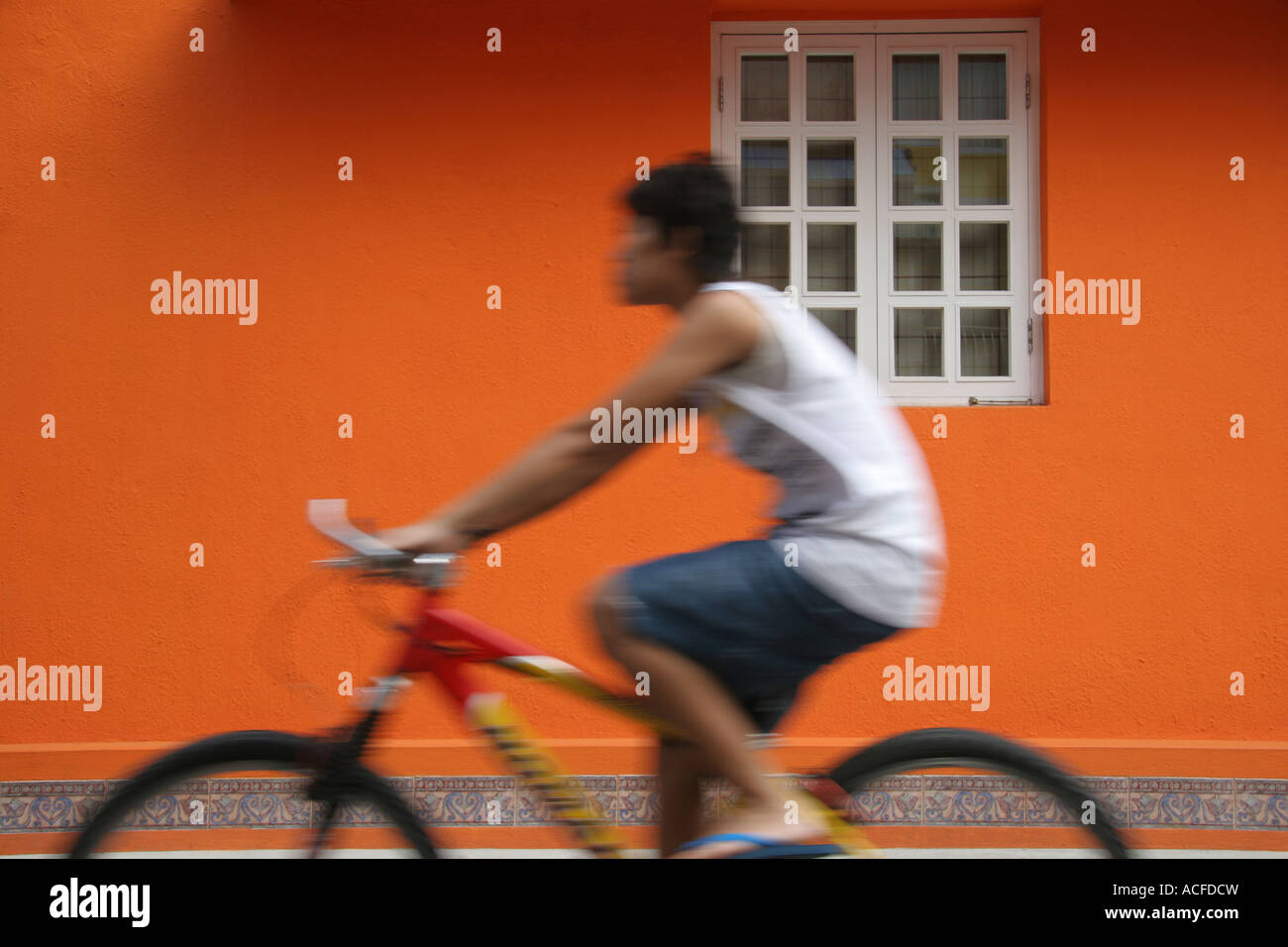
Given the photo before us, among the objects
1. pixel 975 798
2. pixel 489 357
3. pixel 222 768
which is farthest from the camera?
pixel 489 357

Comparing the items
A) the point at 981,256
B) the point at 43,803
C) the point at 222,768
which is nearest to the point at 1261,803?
the point at 981,256

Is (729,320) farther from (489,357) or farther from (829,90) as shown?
(829,90)

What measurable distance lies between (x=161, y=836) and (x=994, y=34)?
443 cm

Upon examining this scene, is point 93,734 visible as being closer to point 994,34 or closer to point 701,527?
point 701,527

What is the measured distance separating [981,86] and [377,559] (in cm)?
400

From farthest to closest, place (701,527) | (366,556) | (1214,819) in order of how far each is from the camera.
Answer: (701,527), (1214,819), (366,556)

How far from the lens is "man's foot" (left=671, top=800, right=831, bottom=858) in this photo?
1776mm

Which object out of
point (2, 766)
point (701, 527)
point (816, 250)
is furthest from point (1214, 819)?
point (2, 766)

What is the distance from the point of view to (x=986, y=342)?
4.77m

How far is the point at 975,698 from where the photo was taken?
4582 millimetres

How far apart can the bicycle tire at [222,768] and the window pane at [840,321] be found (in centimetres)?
333

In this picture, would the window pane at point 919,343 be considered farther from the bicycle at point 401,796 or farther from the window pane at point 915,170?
the bicycle at point 401,796

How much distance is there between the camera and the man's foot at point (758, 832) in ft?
5.83
